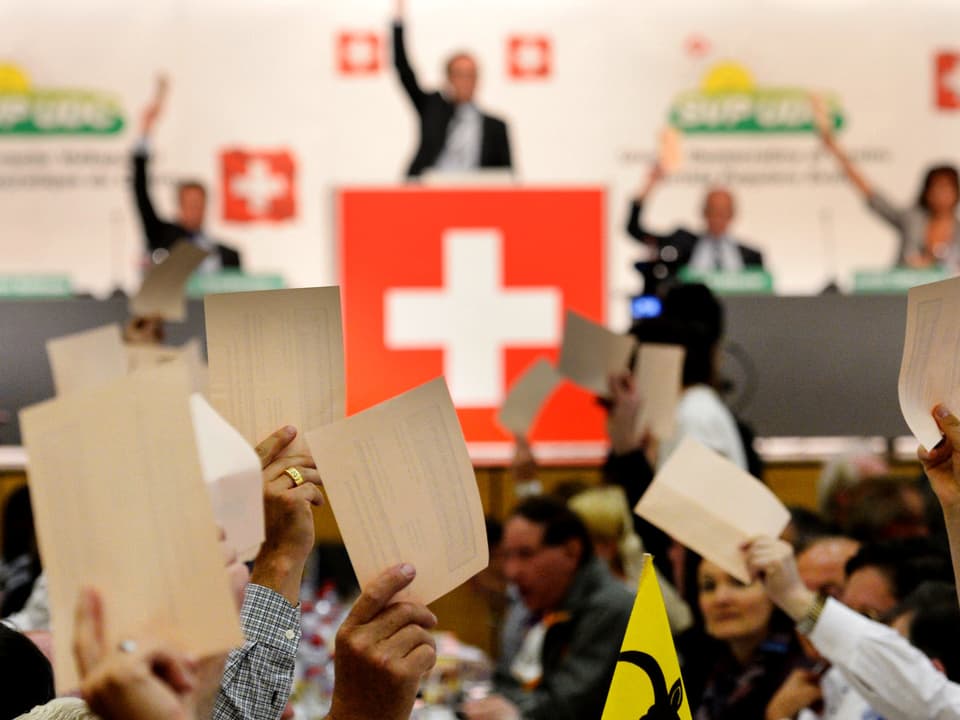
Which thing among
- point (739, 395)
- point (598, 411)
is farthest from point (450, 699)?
point (598, 411)

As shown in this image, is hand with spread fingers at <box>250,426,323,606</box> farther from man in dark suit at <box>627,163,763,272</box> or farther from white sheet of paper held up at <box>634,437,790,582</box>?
man in dark suit at <box>627,163,763,272</box>

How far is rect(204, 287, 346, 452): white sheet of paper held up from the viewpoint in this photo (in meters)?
1.30

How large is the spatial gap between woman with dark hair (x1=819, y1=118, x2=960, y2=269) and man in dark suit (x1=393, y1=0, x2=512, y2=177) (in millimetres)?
1825

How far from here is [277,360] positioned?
132cm

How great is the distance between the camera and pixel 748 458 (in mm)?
3387

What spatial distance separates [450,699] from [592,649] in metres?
0.36

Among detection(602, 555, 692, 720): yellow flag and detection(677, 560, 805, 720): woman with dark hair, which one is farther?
detection(677, 560, 805, 720): woman with dark hair

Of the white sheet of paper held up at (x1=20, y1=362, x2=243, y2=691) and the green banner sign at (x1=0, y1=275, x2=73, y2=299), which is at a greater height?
the white sheet of paper held up at (x1=20, y1=362, x2=243, y2=691)

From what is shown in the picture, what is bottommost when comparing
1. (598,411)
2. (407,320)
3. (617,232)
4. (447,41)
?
(598,411)

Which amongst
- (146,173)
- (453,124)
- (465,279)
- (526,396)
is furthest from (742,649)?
(146,173)

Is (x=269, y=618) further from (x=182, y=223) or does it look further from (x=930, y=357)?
(x=182, y=223)

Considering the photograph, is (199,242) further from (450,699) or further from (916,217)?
(450,699)

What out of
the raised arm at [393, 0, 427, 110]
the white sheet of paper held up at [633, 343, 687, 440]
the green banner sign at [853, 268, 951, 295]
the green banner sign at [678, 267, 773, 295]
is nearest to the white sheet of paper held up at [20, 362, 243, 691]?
the white sheet of paper held up at [633, 343, 687, 440]

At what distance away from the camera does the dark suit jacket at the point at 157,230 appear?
21.6 feet
